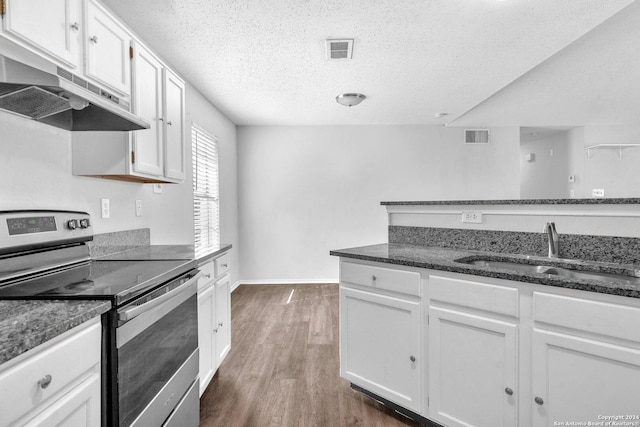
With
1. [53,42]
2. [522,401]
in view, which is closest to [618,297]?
[522,401]

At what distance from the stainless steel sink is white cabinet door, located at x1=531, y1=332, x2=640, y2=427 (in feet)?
1.07

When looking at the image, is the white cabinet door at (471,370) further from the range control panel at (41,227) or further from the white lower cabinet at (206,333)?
the range control panel at (41,227)

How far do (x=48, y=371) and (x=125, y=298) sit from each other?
0.99 ft

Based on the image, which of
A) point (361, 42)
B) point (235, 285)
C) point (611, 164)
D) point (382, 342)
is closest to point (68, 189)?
point (382, 342)

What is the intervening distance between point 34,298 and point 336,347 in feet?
7.13

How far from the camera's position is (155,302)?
123 centimetres

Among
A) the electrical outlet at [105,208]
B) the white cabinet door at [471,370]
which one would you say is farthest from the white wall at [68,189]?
the white cabinet door at [471,370]

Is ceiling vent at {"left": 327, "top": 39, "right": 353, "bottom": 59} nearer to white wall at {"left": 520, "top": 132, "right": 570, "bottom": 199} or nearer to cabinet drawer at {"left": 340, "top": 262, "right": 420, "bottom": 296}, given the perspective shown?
cabinet drawer at {"left": 340, "top": 262, "right": 420, "bottom": 296}

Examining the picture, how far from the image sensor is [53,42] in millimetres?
1258

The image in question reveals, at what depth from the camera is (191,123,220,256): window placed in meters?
3.47

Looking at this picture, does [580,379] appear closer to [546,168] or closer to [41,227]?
[41,227]

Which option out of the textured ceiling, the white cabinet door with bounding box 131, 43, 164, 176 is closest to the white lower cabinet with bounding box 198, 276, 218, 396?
the white cabinet door with bounding box 131, 43, 164, 176

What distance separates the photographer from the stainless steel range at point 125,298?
3.37 feet

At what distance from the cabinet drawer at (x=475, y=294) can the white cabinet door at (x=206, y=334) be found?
4.16 feet
